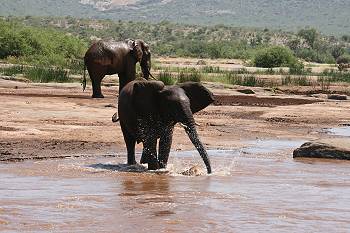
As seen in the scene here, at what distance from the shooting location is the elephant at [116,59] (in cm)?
2828

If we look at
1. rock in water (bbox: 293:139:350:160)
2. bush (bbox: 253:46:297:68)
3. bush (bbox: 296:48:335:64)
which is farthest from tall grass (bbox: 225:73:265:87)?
bush (bbox: 296:48:335:64)

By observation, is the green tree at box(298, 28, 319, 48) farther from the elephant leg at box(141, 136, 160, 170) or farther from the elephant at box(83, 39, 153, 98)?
the elephant leg at box(141, 136, 160, 170)

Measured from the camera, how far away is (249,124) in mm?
23719

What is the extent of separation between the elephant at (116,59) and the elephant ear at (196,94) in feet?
48.1

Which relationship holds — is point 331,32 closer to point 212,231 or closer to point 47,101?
point 47,101

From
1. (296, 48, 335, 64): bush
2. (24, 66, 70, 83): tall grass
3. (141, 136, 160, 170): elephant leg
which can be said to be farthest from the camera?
(296, 48, 335, 64): bush

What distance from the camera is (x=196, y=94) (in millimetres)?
13625

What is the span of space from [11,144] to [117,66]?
40.2 feet

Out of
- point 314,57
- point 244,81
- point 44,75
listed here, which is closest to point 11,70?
point 44,75

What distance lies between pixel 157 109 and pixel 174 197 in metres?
2.82

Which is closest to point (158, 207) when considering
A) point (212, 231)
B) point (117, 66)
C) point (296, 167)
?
point (212, 231)

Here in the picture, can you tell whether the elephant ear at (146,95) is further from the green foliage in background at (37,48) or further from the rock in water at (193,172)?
the green foliage in background at (37,48)

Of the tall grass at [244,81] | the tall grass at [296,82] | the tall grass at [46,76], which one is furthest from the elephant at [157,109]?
the tall grass at [296,82]

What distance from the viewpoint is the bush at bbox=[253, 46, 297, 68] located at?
68312mm
